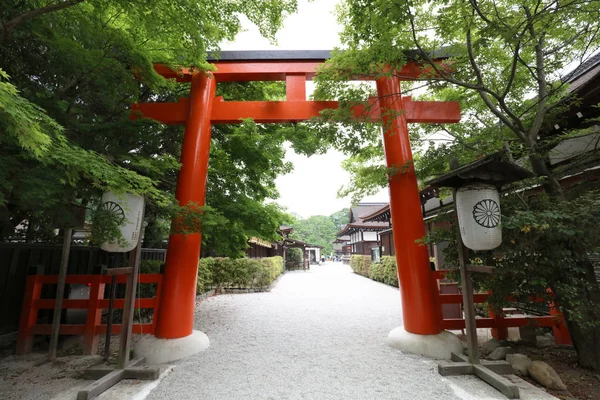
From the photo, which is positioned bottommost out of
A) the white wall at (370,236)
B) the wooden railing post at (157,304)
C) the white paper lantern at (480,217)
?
the wooden railing post at (157,304)

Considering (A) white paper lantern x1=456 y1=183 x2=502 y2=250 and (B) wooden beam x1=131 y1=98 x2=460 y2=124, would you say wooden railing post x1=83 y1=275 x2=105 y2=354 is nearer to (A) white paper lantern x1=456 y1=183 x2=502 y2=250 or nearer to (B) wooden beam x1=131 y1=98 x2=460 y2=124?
(B) wooden beam x1=131 y1=98 x2=460 y2=124

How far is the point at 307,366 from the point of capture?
3.60 m

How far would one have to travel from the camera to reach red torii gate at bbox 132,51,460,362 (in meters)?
4.23

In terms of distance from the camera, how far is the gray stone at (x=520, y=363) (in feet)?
10.6

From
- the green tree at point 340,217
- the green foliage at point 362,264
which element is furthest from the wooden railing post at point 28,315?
the green tree at point 340,217

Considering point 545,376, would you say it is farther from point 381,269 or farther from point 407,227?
point 381,269

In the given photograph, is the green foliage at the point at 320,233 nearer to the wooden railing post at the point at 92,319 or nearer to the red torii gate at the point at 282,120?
the red torii gate at the point at 282,120

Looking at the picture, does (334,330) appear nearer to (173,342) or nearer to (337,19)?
(173,342)

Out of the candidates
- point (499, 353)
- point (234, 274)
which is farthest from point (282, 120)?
point (234, 274)

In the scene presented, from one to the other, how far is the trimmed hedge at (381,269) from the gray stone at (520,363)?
806 centimetres

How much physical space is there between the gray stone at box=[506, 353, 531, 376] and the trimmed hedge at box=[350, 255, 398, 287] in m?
8.06

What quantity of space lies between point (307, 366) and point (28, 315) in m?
4.50

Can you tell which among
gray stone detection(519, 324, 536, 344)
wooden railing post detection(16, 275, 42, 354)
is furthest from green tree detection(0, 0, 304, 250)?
gray stone detection(519, 324, 536, 344)

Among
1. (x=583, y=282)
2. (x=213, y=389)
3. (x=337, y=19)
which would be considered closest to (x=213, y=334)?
(x=213, y=389)
